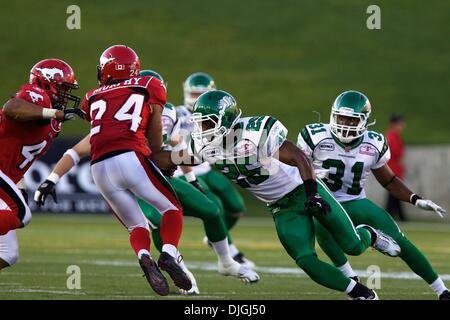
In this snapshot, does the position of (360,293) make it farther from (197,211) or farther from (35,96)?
(35,96)

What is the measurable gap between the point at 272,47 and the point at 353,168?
17.6 metres

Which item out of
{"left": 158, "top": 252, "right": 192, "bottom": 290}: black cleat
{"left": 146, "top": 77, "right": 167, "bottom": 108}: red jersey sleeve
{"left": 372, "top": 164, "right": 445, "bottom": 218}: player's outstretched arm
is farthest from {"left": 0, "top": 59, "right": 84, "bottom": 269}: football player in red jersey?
{"left": 372, "top": 164, "right": 445, "bottom": 218}: player's outstretched arm

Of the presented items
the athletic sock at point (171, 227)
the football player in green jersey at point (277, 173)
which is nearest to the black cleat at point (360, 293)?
the football player in green jersey at point (277, 173)

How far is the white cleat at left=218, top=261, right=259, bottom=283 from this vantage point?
23.2ft

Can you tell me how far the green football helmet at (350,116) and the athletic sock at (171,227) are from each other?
1402 mm

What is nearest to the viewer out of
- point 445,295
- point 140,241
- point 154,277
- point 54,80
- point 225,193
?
point 154,277

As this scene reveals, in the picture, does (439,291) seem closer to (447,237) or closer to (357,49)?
(447,237)

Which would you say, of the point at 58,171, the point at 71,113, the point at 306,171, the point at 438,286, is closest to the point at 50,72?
the point at 71,113

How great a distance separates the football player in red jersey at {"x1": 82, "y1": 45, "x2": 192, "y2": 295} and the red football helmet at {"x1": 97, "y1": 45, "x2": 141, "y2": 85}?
0.09 metres

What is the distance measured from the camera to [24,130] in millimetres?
6465

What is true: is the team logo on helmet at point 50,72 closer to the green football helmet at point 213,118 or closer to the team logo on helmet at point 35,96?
the team logo on helmet at point 35,96

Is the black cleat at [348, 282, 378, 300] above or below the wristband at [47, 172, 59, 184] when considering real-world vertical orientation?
below

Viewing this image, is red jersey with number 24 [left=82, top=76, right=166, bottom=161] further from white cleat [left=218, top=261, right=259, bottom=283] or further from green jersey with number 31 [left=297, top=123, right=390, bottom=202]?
white cleat [left=218, top=261, right=259, bottom=283]

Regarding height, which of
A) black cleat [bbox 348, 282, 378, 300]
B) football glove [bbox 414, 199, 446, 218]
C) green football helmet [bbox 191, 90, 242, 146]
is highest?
green football helmet [bbox 191, 90, 242, 146]
